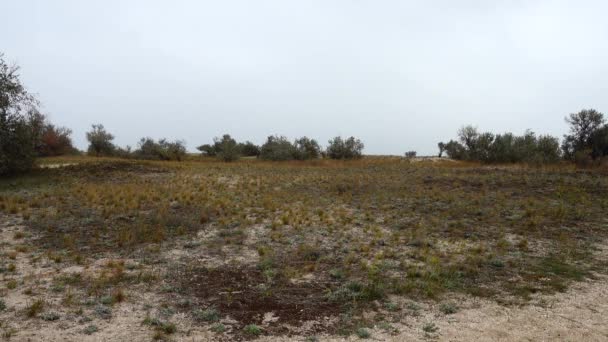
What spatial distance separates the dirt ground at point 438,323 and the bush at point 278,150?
31680 millimetres

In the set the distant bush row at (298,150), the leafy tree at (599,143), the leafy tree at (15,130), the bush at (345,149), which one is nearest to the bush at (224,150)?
the distant bush row at (298,150)

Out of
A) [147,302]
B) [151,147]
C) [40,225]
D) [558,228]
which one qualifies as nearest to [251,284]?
[147,302]

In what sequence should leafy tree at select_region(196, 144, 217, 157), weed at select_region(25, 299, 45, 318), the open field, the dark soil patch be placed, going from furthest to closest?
leafy tree at select_region(196, 144, 217, 157), the dark soil patch, weed at select_region(25, 299, 45, 318), the open field

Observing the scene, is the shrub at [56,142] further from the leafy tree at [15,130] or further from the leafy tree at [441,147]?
the leafy tree at [441,147]

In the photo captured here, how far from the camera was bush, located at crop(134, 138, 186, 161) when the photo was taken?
4091 centimetres

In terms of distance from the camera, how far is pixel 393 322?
6.77 meters

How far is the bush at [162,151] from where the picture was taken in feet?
134

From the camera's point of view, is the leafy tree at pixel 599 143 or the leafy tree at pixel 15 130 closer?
the leafy tree at pixel 15 130

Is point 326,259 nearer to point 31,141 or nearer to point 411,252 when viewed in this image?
point 411,252

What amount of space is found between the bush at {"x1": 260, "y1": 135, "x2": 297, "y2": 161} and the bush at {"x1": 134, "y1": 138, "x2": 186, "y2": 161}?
25.8ft

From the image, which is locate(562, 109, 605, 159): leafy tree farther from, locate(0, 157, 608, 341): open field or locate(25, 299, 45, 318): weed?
locate(25, 299, 45, 318): weed

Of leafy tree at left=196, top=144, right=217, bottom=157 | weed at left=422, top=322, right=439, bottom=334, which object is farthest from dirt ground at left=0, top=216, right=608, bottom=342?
leafy tree at left=196, top=144, right=217, bottom=157

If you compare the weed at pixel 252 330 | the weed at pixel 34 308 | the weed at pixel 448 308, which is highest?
the weed at pixel 34 308

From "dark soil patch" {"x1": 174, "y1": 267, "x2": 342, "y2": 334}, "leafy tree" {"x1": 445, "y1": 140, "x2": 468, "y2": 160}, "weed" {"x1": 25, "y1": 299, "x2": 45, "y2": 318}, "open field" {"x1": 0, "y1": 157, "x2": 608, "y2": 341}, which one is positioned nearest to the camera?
"open field" {"x1": 0, "y1": 157, "x2": 608, "y2": 341}
